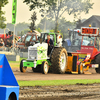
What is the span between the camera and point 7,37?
138ft

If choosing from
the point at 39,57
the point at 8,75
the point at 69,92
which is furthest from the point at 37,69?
the point at 8,75

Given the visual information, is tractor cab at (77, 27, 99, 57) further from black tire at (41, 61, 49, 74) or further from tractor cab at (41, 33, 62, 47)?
black tire at (41, 61, 49, 74)

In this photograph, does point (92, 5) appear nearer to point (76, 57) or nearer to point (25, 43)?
point (25, 43)

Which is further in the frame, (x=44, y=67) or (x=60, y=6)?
(x=60, y=6)

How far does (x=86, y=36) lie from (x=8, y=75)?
12960 millimetres

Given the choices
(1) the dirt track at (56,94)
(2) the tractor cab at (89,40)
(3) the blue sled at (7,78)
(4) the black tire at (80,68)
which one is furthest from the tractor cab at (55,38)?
(3) the blue sled at (7,78)

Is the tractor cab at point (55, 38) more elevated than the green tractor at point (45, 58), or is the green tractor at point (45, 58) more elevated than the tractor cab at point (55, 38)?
the tractor cab at point (55, 38)

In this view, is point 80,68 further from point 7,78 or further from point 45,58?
point 7,78

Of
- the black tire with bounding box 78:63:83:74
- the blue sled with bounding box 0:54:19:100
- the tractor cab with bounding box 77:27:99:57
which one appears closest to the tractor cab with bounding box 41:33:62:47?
the black tire with bounding box 78:63:83:74

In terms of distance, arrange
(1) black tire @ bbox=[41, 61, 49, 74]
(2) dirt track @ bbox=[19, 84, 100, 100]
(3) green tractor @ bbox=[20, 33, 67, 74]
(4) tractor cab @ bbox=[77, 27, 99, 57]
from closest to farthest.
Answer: (2) dirt track @ bbox=[19, 84, 100, 100], (1) black tire @ bbox=[41, 61, 49, 74], (3) green tractor @ bbox=[20, 33, 67, 74], (4) tractor cab @ bbox=[77, 27, 99, 57]

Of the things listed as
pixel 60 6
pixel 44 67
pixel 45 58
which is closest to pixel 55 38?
pixel 45 58

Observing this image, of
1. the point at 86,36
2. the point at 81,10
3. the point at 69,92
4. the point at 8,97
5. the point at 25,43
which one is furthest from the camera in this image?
the point at 81,10

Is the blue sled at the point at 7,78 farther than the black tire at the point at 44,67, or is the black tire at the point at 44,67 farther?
the black tire at the point at 44,67

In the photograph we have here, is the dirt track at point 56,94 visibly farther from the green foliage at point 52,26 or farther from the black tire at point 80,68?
the green foliage at point 52,26
